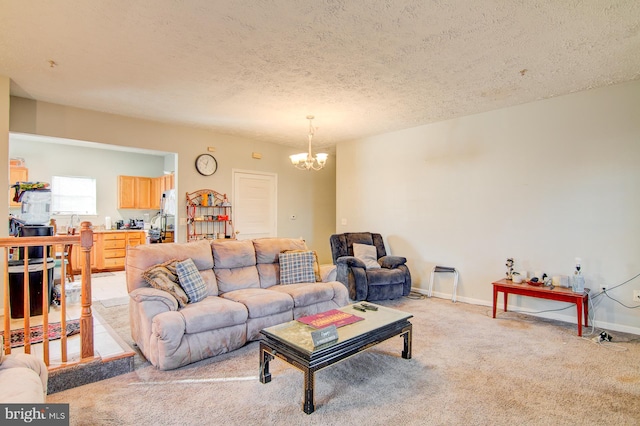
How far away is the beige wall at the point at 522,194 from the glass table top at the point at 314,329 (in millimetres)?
2487

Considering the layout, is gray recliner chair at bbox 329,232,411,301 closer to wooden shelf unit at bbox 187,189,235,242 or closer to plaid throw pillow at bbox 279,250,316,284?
plaid throw pillow at bbox 279,250,316,284

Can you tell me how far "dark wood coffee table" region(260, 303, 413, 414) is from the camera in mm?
2080

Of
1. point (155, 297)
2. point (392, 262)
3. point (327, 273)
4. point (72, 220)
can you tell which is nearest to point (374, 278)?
point (392, 262)

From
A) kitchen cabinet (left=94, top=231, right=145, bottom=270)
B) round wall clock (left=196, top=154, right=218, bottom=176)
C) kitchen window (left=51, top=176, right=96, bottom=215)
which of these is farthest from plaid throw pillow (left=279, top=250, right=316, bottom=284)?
kitchen window (left=51, top=176, right=96, bottom=215)

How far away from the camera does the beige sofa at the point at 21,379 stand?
141 centimetres

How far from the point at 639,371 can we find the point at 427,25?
10.7 feet

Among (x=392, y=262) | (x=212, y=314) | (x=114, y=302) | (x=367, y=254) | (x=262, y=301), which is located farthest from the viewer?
(x=367, y=254)

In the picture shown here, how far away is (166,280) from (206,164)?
324cm

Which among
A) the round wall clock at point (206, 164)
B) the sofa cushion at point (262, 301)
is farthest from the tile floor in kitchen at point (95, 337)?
the round wall clock at point (206, 164)

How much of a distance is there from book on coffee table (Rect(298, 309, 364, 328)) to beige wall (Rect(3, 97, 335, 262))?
363 cm

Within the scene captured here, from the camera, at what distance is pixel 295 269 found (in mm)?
3941

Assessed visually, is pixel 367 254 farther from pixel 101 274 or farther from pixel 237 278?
pixel 101 274

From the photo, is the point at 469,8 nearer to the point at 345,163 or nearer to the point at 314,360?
the point at 314,360

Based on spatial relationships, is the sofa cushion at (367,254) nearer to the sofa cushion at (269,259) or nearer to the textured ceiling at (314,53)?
the sofa cushion at (269,259)
